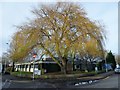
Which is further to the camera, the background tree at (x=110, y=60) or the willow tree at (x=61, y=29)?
the background tree at (x=110, y=60)

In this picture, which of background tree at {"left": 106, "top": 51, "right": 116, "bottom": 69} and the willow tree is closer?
the willow tree

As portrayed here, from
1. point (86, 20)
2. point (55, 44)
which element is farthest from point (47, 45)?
point (86, 20)

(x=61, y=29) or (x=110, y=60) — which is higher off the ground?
(x=61, y=29)

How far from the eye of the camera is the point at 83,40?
35094mm

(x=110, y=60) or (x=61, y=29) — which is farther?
(x=110, y=60)

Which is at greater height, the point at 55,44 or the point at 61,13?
the point at 61,13

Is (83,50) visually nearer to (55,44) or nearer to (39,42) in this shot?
(55,44)

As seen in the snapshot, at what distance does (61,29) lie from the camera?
36.1 metres

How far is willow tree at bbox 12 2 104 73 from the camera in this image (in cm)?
3509

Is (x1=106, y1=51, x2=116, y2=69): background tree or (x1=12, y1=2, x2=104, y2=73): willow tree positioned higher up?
(x1=12, y1=2, x2=104, y2=73): willow tree

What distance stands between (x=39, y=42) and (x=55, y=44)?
97.5 inches

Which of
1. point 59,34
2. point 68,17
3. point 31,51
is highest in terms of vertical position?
point 68,17

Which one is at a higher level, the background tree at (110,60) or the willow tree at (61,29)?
the willow tree at (61,29)

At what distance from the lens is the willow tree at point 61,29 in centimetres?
3509
